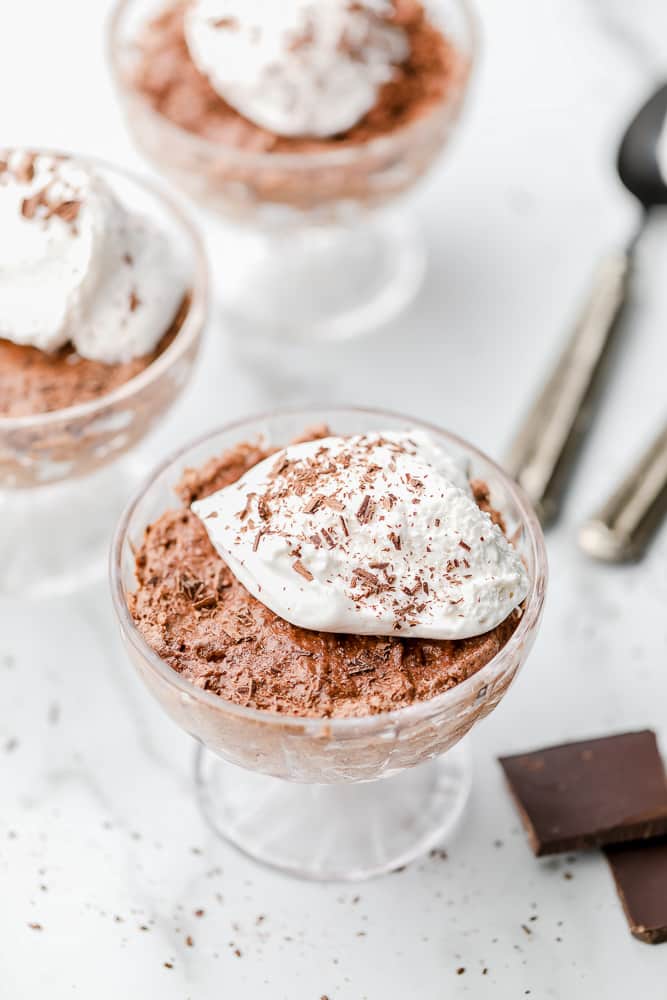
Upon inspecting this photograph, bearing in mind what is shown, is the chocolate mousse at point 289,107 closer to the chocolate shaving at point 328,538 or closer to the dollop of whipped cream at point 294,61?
the dollop of whipped cream at point 294,61

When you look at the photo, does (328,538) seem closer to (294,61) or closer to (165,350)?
(165,350)

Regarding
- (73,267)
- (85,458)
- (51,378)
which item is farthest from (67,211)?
(85,458)

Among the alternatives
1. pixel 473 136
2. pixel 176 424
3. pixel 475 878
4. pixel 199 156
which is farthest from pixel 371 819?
pixel 473 136

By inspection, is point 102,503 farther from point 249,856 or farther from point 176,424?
point 249,856

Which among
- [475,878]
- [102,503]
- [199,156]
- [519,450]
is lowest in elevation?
[102,503]

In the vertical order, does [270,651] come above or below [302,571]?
below

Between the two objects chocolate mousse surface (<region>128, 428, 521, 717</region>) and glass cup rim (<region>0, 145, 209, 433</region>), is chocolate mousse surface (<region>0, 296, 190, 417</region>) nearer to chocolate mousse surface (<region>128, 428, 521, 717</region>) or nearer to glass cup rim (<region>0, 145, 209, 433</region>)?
glass cup rim (<region>0, 145, 209, 433</region>)
